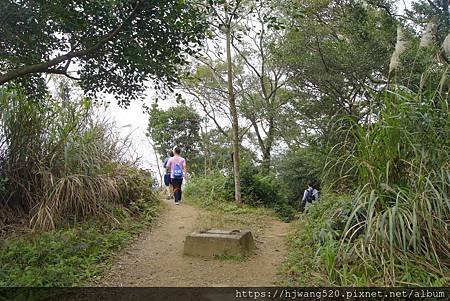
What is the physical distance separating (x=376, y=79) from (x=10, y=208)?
8.45m

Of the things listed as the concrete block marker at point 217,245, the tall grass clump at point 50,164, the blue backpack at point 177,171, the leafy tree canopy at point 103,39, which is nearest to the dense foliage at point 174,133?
the blue backpack at point 177,171

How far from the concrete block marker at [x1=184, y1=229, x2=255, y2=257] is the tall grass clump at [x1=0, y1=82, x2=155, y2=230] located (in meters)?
1.94

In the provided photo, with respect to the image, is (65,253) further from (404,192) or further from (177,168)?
(177,168)

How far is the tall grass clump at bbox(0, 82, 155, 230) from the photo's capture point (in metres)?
5.96

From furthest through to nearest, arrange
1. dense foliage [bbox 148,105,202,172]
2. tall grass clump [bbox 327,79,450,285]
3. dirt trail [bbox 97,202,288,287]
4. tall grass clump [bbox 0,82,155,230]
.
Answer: dense foliage [bbox 148,105,202,172] → tall grass clump [bbox 0,82,155,230] → dirt trail [bbox 97,202,288,287] → tall grass clump [bbox 327,79,450,285]

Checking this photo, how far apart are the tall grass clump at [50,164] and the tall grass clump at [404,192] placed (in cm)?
420

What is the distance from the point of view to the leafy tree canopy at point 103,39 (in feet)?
12.2

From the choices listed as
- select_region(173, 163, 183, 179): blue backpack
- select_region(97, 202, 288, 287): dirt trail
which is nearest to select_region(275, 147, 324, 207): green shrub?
select_region(173, 163, 183, 179): blue backpack

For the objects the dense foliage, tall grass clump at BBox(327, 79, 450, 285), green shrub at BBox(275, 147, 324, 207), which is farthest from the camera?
the dense foliage

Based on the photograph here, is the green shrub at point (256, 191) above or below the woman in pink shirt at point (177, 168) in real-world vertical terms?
below

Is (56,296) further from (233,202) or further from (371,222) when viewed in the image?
(233,202)

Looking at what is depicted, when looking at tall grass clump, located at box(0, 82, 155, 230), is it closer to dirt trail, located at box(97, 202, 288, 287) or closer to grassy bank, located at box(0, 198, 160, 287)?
grassy bank, located at box(0, 198, 160, 287)

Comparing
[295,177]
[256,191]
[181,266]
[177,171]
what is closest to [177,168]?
[177,171]

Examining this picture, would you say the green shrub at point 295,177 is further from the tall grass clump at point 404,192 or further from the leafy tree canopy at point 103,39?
the leafy tree canopy at point 103,39
